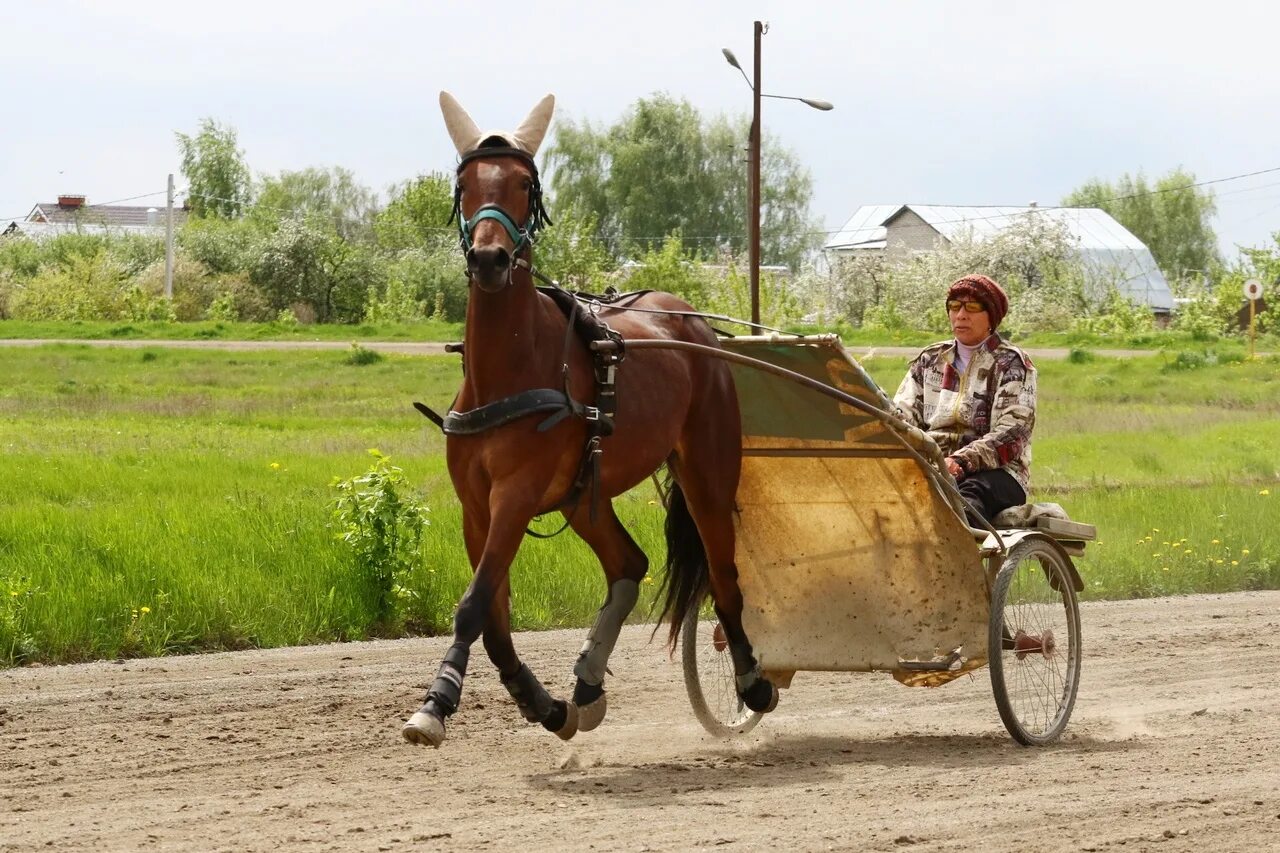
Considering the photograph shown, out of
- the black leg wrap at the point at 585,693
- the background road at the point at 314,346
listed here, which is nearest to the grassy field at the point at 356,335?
the background road at the point at 314,346

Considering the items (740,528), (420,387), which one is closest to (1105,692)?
(740,528)

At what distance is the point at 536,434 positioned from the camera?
561 cm

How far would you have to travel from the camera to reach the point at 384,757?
6.00 m

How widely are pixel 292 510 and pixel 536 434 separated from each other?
18.9 feet

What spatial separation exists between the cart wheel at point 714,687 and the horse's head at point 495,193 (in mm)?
1931

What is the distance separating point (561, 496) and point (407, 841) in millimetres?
1523

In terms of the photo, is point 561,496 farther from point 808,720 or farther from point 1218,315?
point 1218,315

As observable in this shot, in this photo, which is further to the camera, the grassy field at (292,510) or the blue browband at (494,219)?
the grassy field at (292,510)

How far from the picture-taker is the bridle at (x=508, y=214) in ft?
17.9

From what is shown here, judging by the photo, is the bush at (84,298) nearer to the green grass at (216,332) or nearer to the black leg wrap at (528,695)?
the green grass at (216,332)

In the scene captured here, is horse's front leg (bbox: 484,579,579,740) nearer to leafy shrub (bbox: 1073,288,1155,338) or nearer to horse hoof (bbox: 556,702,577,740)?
horse hoof (bbox: 556,702,577,740)

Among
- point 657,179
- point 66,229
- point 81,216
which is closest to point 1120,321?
point 657,179

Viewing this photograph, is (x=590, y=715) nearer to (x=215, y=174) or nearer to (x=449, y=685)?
(x=449, y=685)

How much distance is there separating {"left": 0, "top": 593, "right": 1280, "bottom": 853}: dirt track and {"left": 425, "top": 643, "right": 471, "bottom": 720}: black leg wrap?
29 centimetres
